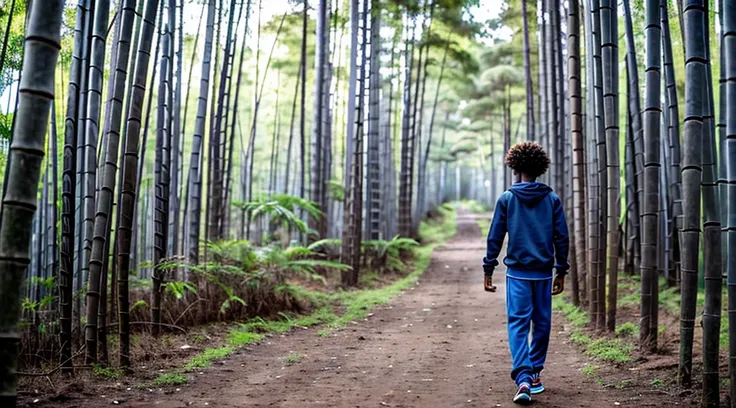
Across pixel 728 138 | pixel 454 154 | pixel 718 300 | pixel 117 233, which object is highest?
pixel 454 154

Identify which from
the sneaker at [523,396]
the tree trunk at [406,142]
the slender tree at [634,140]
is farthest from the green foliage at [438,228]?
the sneaker at [523,396]

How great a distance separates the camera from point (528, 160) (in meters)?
4.04

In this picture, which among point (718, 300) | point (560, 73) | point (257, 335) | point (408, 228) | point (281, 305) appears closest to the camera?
point (718, 300)

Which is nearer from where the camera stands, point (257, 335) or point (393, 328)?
point (257, 335)

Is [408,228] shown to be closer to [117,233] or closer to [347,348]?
[347,348]

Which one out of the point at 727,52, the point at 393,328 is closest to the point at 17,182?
the point at 727,52

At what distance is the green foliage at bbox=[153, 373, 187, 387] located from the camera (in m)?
4.06

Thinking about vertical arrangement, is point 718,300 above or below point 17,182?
below

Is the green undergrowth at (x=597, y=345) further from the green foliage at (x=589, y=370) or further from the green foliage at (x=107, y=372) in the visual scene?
the green foliage at (x=107, y=372)

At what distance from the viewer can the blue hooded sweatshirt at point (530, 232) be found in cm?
387

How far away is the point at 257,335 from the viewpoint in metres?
6.13

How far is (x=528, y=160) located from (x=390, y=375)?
63.8 inches

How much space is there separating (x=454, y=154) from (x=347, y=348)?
24280 millimetres

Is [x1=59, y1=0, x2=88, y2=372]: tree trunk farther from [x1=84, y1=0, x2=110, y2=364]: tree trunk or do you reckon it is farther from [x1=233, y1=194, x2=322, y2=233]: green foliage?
[x1=233, y1=194, x2=322, y2=233]: green foliage
